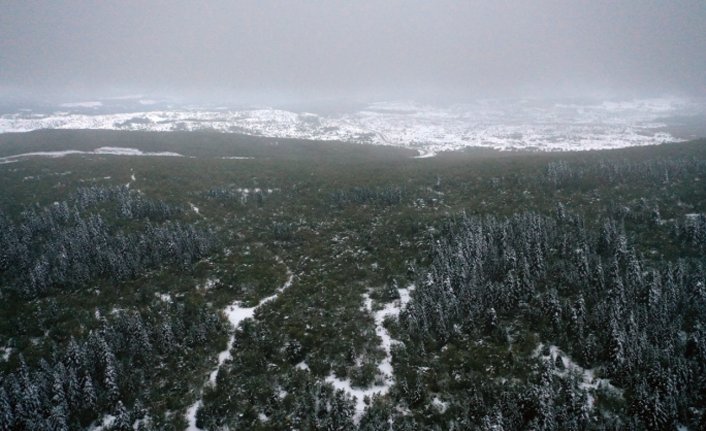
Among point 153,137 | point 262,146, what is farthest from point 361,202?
point 153,137

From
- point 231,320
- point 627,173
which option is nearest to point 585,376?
point 231,320

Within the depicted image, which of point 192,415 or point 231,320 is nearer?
point 192,415

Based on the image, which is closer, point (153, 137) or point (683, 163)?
point (683, 163)

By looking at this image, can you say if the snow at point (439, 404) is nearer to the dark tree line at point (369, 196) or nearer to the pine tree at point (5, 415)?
the pine tree at point (5, 415)

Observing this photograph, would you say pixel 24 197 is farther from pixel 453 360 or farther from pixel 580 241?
pixel 580 241

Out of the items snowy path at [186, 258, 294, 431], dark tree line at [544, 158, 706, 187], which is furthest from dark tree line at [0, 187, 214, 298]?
dark tree line at [544, 158, 706, 187]

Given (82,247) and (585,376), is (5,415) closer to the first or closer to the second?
(82,247)

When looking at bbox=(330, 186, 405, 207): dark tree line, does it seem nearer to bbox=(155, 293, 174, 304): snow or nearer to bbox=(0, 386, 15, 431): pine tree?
bbox=(155, 293, 174, 304): snow
